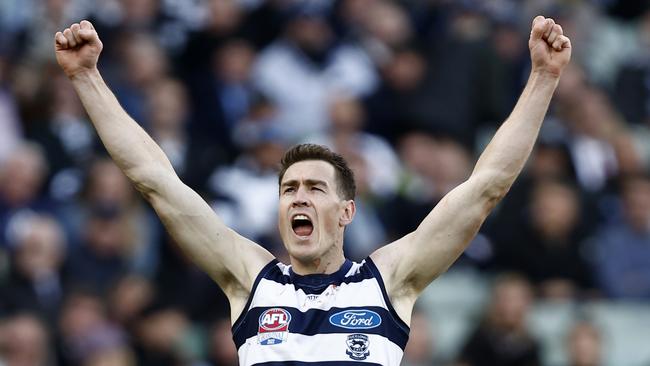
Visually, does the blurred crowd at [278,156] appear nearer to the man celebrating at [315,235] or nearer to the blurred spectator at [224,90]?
the blurred spectator at [224,90]

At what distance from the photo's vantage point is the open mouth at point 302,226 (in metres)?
7.14

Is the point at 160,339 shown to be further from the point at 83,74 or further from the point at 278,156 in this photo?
the point at 83,74

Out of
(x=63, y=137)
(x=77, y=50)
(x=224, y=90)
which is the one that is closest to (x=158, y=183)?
(x=77, y=50)

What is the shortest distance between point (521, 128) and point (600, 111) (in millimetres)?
8479

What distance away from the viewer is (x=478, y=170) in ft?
23.2

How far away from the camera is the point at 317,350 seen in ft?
22.1

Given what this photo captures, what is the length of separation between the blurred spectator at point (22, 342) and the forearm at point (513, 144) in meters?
5.22

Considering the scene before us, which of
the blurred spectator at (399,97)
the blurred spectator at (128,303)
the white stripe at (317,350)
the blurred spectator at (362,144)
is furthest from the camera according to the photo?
the blurred spectator at (399,97)

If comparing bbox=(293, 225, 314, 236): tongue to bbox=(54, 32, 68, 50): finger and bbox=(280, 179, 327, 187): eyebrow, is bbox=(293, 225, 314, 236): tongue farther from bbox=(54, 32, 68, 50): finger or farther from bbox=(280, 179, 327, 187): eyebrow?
bbox=(54, 32, 68, 50): finger

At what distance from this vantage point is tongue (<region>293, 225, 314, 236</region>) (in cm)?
717

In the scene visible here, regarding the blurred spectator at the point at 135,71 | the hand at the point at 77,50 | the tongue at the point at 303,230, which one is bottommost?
the tongue at the point at 303,230

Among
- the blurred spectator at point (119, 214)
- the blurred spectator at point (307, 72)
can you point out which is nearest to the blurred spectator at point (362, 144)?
the blurred spectator at point (307, 72)

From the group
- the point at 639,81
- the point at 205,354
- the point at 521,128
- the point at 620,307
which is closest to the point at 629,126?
the point at 639,81

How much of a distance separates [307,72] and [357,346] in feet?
26.2
